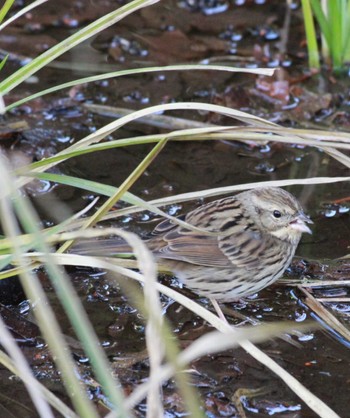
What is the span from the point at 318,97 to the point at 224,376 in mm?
3286

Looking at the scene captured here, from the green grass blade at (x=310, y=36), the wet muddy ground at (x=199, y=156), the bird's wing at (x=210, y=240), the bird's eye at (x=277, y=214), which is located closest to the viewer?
the wet muddy ground at (x=199, y=156)

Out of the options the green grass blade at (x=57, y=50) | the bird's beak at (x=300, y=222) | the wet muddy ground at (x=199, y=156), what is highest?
the green grass blade at (x=57, y=50)

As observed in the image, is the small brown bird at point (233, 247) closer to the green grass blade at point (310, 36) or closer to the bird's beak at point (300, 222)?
the bird's beak at point (300, 222)

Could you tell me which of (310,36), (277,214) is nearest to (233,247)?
(277,214)

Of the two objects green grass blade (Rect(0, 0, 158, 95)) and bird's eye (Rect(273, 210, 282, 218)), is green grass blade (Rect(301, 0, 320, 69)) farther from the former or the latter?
green grass blade (Rect(0, 0, 158, 95))

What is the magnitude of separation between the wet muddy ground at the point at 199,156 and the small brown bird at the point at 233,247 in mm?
201

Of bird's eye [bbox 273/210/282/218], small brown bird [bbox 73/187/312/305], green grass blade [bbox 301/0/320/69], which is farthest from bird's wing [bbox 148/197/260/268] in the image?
green grass blade [bbox 301/0/320/69]

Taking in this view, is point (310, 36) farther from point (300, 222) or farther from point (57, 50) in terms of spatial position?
point (57, 50)

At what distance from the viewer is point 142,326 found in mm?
4934

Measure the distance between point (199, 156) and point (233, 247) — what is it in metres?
1.62

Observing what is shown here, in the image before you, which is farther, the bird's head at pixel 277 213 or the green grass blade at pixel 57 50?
the bird's head at pixel 277 213

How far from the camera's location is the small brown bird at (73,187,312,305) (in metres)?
5.07

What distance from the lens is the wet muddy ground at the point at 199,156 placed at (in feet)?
15.0

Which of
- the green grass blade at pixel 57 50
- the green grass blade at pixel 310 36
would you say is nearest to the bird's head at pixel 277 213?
the green grass blade at pixel 57 50
